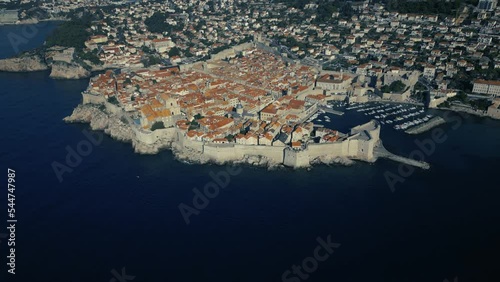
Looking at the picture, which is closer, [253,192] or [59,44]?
[253,192]

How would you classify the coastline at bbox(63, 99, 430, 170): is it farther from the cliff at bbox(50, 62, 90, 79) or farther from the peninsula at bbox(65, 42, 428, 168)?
the cliff at bbox(50, 62, 90, 79)

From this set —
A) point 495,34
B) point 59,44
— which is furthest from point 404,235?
point 59,44

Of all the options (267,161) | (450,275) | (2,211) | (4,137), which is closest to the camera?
(450,275)

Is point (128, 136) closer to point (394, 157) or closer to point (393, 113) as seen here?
point (394, 157)

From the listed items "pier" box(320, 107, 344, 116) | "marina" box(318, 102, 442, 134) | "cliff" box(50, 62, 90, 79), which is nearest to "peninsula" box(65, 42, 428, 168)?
"pier" box(320, 107, 344, 116)

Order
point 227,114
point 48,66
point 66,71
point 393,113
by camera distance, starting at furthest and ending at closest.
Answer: point 48,66 < point 66,71 < point 393,113 < point 227,114

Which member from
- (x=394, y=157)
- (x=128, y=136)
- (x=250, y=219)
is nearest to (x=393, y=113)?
(x=394, y=157)

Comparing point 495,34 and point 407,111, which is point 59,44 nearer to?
point 407,111
